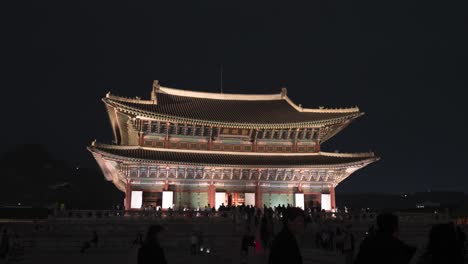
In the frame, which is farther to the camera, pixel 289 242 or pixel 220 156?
pixel 220 156

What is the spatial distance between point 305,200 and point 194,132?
11.9 m

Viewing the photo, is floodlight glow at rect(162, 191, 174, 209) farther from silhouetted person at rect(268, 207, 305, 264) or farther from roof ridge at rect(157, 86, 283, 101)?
silhouetted person at rect(268, 207, 305, 264)

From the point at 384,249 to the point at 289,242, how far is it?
41.2 inches

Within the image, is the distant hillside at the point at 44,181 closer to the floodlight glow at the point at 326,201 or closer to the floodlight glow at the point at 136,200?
the floodlight glow at the point at 136,200

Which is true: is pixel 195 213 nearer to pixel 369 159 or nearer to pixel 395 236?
pixel 369 159

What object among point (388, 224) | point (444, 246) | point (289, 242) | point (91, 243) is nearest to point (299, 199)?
point (91, 243)

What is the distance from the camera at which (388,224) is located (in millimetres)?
5098

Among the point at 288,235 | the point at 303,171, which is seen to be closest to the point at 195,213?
the point at 303,171

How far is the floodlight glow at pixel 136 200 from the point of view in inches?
1433

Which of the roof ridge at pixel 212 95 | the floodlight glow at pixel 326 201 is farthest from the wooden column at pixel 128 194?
the floodlight glow at pixel 326 201

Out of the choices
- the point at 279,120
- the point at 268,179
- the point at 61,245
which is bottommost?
the point at 61,245

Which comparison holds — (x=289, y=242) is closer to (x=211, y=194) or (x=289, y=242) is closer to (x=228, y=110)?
(x=211, y=194)


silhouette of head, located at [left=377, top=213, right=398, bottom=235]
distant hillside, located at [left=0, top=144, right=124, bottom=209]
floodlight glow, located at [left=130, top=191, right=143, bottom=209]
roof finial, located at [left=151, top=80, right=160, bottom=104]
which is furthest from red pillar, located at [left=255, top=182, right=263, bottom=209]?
distant hillside, located at [left=0, top=144, right=124, bottom=209]

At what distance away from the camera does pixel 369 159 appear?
1577 inches
